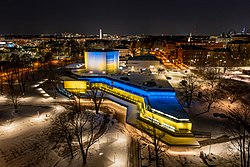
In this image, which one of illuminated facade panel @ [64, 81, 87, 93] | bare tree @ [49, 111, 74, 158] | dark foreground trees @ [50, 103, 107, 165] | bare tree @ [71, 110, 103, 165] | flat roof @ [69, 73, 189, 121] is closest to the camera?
dark foreground trees @ [50, 103, 107, 165]

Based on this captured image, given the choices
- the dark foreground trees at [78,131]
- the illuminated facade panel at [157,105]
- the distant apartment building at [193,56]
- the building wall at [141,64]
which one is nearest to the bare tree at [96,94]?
the illuminated facade panel at [157,105]

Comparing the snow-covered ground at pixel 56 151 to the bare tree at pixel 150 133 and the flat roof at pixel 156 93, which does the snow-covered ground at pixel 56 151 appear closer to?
the bare tree at pixel 150 133

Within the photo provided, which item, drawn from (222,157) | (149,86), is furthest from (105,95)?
(222,157)

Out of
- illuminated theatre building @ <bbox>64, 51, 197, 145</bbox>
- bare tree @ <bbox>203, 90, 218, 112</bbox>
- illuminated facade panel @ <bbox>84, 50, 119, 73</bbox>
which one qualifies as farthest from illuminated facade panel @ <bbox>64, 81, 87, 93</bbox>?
bare tree @ <bbox>203, 90, 218, 112</bbox>

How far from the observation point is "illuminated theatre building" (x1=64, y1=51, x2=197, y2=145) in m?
22.7

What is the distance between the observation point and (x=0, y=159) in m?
18.6

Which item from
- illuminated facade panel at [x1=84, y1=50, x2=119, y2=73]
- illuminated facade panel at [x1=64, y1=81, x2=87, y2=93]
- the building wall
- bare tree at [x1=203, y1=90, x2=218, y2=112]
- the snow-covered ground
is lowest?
the snow-covered ground

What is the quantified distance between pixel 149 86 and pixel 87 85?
44.2ft

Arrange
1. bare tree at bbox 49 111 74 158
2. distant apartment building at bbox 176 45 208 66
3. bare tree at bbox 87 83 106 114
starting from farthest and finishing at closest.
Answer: distant apartment building at bbox 176 45 208 66 → bare tree at bbox 87 83 106 114 → bare tree at bbox 49 111 74 158

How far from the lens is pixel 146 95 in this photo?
31203mm

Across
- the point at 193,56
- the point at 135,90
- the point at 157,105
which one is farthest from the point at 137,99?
the point at 193,56

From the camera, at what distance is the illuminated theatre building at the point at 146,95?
22.7 meters

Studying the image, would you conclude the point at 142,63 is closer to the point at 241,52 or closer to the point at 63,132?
the point at 63,132

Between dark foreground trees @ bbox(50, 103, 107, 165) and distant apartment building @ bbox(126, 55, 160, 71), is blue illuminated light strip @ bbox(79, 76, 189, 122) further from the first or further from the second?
distant apartment building @ bbox(126, 55, 160, 71)
